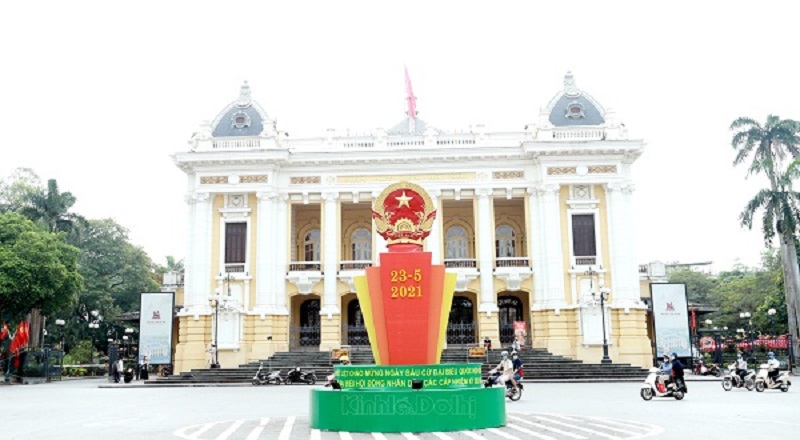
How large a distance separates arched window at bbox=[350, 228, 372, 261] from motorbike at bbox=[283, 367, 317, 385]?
37.9 feet

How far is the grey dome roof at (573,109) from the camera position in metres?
39.5

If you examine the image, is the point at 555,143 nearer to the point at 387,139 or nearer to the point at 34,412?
the point at 387,139

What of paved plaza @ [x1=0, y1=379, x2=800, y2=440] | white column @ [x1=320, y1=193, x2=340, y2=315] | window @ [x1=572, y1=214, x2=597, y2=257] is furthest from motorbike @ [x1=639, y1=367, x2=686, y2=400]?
white column @ [x1=320, y1=193, x2=340, y2=315]

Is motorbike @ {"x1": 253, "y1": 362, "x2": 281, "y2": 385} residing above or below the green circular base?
below

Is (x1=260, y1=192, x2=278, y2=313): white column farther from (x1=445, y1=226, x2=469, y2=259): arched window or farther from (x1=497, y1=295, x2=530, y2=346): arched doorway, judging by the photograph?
(x1=497, y1=295, x2=530, y2=346): arched doorway

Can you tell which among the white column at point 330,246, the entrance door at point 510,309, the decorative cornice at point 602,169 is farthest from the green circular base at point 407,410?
the entrance door at point 510,309

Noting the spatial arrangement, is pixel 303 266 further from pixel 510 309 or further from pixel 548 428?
pixel 548 428

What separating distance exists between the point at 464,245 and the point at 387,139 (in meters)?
7.93

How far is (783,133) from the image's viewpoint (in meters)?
38.7

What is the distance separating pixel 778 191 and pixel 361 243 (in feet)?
73.5

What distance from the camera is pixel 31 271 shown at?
34.8m

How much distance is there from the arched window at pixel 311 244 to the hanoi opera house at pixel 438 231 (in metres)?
1.96

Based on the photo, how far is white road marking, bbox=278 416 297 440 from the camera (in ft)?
39.5

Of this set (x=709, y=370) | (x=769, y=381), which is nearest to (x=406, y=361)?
(x=769, y=381)
